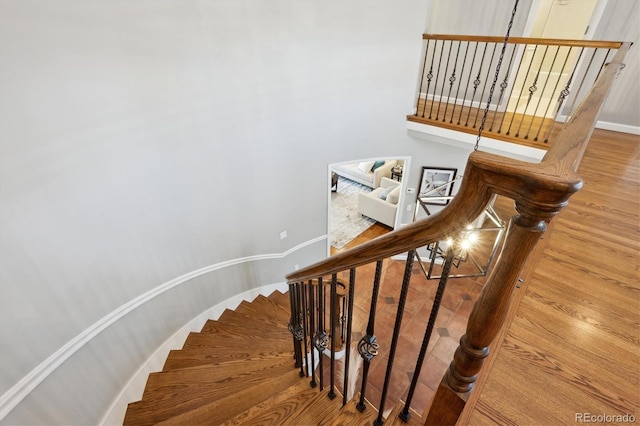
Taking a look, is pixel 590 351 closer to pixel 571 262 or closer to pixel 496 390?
pixel 496 390

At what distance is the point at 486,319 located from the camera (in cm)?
68

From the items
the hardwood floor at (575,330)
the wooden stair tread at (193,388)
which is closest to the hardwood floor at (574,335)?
the hardwood floor at (575,330)

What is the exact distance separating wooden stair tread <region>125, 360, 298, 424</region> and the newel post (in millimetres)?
1302

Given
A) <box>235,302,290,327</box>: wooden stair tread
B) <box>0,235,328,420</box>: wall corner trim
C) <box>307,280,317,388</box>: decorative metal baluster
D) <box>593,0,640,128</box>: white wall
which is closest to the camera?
<box>307,280,317,388</box>: decorative metal baluster

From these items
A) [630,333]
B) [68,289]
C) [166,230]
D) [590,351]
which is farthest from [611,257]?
[68,289]

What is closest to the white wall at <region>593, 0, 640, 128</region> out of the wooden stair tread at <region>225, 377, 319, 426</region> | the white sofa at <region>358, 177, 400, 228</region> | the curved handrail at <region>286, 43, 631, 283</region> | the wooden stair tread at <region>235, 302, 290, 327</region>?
the white sofa at <region>358, 177, 400, 228</region>

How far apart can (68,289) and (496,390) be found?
2568 millimetres

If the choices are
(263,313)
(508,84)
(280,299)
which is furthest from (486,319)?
(508,84)

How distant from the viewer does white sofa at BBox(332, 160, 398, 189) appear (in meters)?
8.59

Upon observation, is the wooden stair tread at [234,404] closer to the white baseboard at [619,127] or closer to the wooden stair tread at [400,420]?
the wooden stair tread at [400,420]

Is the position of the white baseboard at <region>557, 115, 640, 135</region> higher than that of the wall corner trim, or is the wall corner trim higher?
the white baseboard at <region>557, 115, 640, 135</region>

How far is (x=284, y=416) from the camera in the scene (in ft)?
4.99

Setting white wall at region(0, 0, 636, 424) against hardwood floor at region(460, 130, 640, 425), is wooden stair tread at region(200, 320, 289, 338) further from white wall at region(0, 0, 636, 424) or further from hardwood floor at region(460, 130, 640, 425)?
hardwood floor at region(460, 130, 640, 425)

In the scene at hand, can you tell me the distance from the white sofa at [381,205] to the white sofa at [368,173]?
3.44 feet
